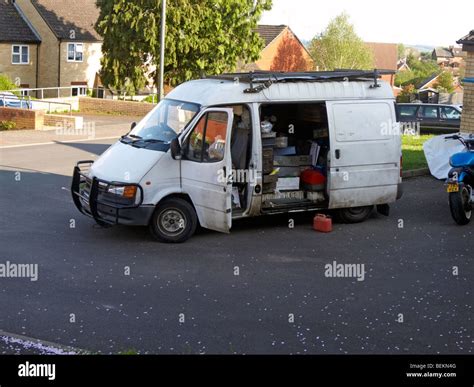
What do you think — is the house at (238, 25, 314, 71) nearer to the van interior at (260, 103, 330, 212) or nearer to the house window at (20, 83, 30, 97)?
the house window at (20, 83, 30, 97)

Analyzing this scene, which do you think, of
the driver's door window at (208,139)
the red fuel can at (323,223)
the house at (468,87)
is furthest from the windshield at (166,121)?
the house at (468,87)

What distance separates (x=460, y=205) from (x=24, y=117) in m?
20.4

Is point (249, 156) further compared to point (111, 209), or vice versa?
point (249, 156)

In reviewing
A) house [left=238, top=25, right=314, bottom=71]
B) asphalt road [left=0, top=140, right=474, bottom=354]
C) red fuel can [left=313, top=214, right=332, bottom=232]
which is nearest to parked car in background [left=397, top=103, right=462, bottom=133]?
asphalt road [left=0, top=140, right=474, bottom=354]

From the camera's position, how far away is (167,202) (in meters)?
12.6

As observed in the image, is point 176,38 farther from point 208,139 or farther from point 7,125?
point 208,139

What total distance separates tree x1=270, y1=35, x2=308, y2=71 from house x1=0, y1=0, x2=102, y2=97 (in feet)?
90.9

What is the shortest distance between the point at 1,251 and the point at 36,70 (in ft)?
162

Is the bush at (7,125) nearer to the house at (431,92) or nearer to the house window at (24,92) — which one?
the house window at (24,92)

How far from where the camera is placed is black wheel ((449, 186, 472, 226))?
14039 mm

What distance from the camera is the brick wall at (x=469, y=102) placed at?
21575 mm

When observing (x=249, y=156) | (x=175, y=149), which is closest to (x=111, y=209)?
(x=175, y=149)

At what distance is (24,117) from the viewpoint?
30.7 meters
